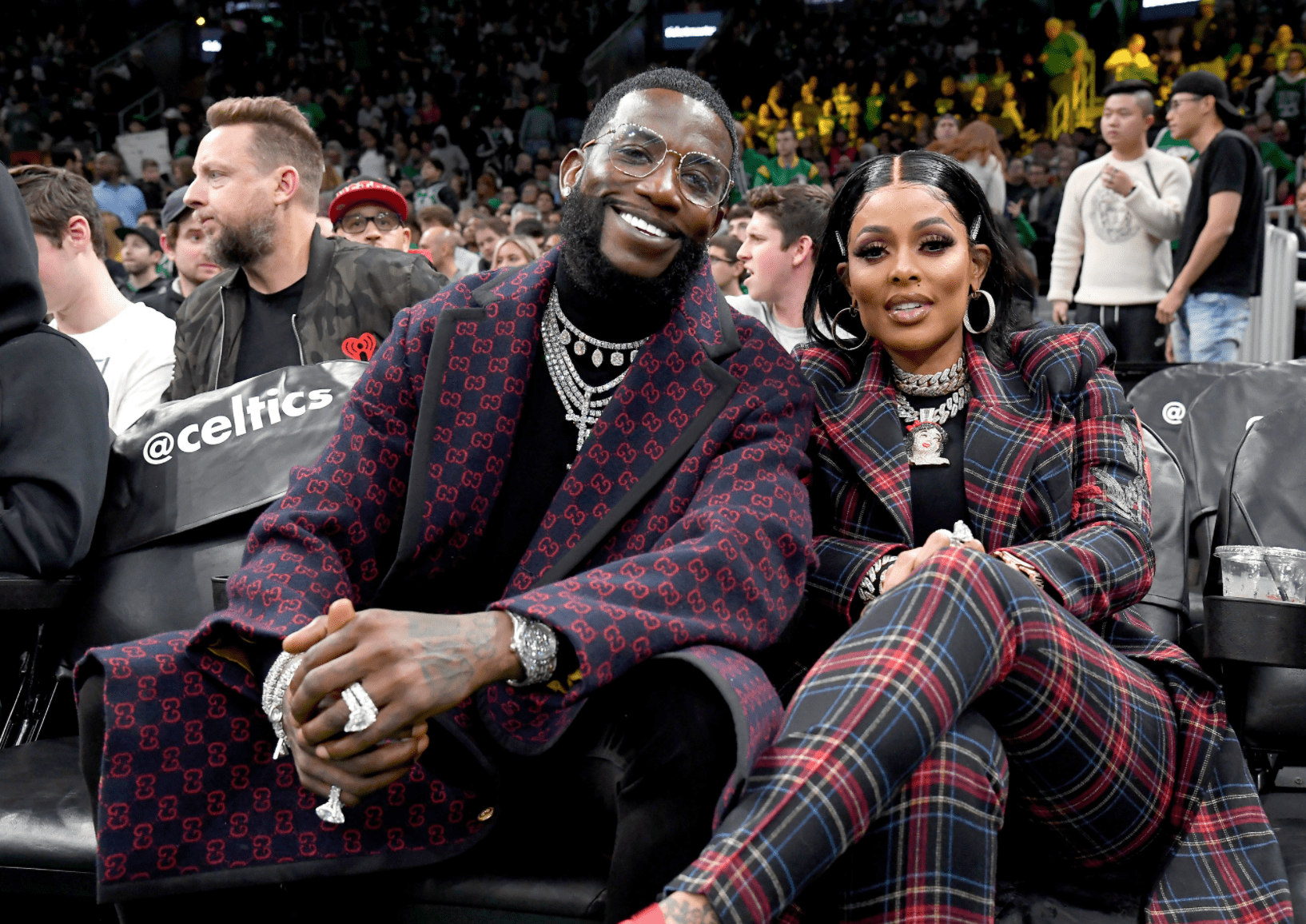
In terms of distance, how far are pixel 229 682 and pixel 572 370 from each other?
70cm

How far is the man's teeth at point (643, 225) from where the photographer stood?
6.39 ft

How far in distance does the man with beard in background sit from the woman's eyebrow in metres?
1.73

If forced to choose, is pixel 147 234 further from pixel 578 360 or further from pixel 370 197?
pixel 578 360

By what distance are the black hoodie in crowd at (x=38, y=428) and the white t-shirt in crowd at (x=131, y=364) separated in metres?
1.27

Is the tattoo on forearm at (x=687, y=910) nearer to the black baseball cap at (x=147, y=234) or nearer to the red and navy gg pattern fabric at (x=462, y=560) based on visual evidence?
the red and navy gg pattern fabric at (x=462, y=560)

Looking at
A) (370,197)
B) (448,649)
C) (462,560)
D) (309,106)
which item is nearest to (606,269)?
(462,560)

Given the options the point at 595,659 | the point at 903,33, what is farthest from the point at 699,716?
the point at 903,33

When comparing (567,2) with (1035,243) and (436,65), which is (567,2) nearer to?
(436,65)

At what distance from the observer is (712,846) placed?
139cm

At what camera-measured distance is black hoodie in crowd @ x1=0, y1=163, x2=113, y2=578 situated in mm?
2213

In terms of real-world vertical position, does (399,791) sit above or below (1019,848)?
above

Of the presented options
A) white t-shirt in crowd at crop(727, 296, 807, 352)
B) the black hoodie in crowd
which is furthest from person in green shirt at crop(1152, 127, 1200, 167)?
the black hoodie in crowd

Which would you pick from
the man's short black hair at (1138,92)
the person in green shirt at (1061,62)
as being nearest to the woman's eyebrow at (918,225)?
the man's short black hair at (1138,92)

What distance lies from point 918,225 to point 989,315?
224mm
